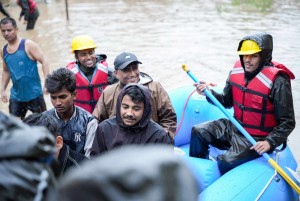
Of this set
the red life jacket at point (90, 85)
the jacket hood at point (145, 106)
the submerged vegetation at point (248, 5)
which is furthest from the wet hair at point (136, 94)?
the submerged vegetation at point (248, 5)

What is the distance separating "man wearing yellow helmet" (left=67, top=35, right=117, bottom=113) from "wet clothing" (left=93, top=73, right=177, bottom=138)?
0.50 meters

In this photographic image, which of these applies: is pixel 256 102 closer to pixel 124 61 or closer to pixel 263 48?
pixel 263 48

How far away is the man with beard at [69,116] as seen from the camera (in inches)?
113

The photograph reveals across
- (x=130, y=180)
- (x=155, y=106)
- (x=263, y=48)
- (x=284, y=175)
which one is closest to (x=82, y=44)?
(x=155, y=106)

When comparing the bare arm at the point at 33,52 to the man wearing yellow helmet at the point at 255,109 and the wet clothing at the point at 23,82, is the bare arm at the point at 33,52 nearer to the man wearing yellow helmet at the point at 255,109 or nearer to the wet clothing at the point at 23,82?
the wet clothing at the point at 23,82

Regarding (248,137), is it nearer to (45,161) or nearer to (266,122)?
(266,122)

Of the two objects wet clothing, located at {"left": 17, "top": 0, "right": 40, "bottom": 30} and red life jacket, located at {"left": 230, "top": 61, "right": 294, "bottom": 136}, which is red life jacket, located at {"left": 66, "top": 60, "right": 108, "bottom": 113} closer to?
red life jacket, located at {"left": 230, "top": 61, "right": 294, "bottom": 136}

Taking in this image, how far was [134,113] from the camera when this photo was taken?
272 cm

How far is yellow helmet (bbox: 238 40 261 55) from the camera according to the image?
348 cm

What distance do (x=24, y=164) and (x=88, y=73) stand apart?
11.2 ft

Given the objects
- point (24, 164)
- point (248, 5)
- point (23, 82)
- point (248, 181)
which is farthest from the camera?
point (248, 5)

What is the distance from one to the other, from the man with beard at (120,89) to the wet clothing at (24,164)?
265 centimetres

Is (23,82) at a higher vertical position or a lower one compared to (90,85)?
lower

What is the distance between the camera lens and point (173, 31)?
41.2 feet
